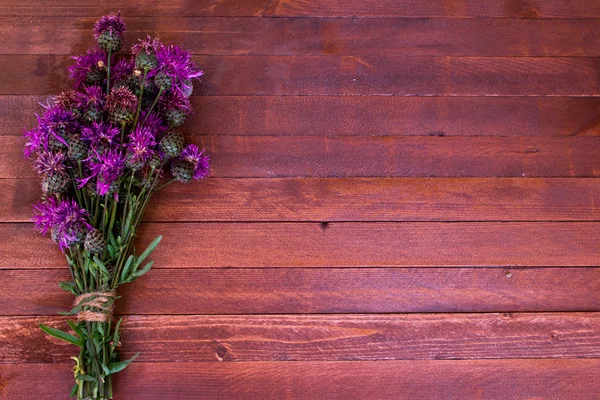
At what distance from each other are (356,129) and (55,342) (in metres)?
0.98

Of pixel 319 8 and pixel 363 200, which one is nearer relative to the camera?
pixel 363 200

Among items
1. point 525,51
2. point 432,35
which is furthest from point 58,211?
point 525,51

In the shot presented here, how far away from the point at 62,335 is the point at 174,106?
61 cm

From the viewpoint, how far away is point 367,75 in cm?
141

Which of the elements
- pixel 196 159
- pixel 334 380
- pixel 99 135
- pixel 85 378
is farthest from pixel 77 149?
pixel 334 380

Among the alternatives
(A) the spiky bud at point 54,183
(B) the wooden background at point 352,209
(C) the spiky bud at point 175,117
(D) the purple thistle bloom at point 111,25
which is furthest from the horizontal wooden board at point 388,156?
(D) the purple thistle bloom at point 111,25

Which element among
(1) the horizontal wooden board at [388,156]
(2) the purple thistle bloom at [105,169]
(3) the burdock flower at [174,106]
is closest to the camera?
(2) the purple thistle bloom at [105,169]

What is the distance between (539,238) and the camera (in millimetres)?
1344

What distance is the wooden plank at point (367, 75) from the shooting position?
139cm

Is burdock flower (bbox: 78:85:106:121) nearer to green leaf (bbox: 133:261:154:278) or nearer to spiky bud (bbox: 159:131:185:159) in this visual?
spiky bud (bbox: 159:131:185:159)

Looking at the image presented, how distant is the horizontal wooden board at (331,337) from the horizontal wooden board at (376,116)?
51 centimetres

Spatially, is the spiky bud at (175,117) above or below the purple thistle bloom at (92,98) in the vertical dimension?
below

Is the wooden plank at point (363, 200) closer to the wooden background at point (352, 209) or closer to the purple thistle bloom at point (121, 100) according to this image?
the wooden background at point (352, 209)

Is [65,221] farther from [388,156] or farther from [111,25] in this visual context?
[388,156]
